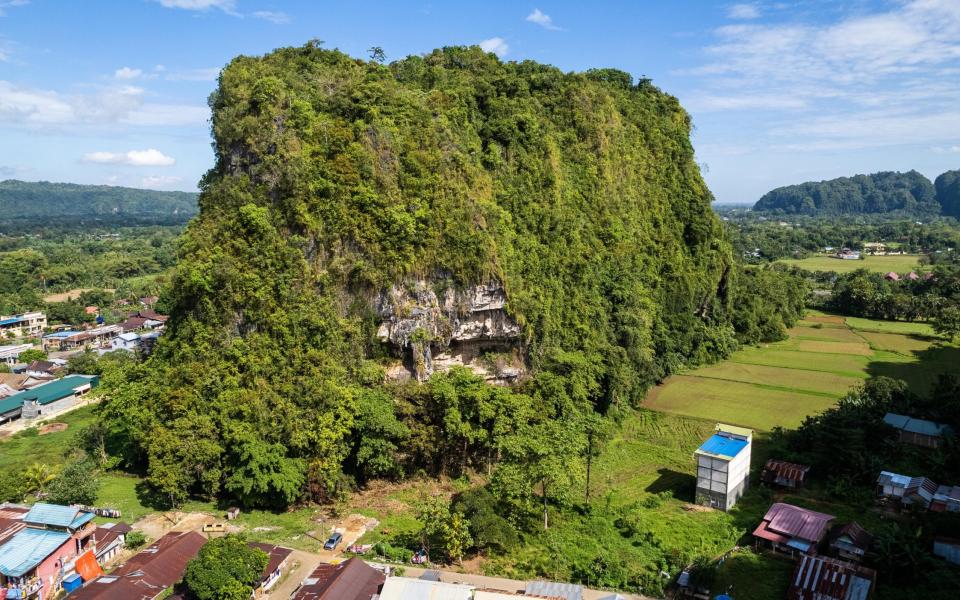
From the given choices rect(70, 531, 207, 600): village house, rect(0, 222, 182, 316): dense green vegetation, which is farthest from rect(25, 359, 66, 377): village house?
rect(70, 531, 207, 600): village house

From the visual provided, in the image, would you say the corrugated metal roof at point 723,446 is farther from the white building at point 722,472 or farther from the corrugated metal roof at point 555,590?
the corrugated metal roof at point 555,590

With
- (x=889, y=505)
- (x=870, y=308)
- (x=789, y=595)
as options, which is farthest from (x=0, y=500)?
(x=870, y=308)

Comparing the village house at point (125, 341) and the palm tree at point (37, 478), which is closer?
the palm tree at point (37, 478)

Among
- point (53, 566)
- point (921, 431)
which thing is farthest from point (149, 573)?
point (921, 431)

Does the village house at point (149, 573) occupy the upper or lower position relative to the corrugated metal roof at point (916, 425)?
lower

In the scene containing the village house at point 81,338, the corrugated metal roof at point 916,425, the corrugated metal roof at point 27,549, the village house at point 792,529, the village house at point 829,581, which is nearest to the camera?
the village house at point 829,581

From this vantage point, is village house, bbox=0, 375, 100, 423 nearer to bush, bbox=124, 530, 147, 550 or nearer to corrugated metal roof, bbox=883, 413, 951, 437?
bush, bbox=124, 530, 147, 550

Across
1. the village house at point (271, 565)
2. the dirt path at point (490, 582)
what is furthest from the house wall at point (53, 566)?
the dirt path at point (490, 582)
